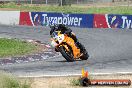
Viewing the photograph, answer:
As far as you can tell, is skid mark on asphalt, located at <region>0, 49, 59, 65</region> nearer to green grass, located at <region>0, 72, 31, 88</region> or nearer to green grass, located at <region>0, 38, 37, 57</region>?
green grass, located at <region>0, 38, 37, 57</region>

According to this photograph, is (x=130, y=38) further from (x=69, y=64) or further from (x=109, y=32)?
(x=69, y=64)

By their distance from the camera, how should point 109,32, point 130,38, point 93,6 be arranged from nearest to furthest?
point 130,38 → point 109,32 → point 93,6

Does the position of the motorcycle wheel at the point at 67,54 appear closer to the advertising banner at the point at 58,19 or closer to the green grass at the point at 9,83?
the green grass at the point at 9,83

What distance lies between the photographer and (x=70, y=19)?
37688 millimetres

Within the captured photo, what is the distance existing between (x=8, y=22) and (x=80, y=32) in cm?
789

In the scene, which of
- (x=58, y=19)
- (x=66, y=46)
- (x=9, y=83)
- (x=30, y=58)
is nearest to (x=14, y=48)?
(x=30, y=58)

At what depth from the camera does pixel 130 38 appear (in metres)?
30.9

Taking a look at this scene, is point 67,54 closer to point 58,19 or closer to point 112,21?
point 112,21

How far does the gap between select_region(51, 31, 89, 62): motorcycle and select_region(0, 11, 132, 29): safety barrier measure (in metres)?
15.6

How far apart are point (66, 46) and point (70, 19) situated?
1743 centimetres

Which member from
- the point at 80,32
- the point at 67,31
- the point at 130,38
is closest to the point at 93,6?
the point at 80,32

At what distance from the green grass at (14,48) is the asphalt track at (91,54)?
7.41 ft

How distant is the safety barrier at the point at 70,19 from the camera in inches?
1430

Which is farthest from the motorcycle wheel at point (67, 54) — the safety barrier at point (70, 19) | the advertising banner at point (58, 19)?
the advertising banner at point (58, 19)
